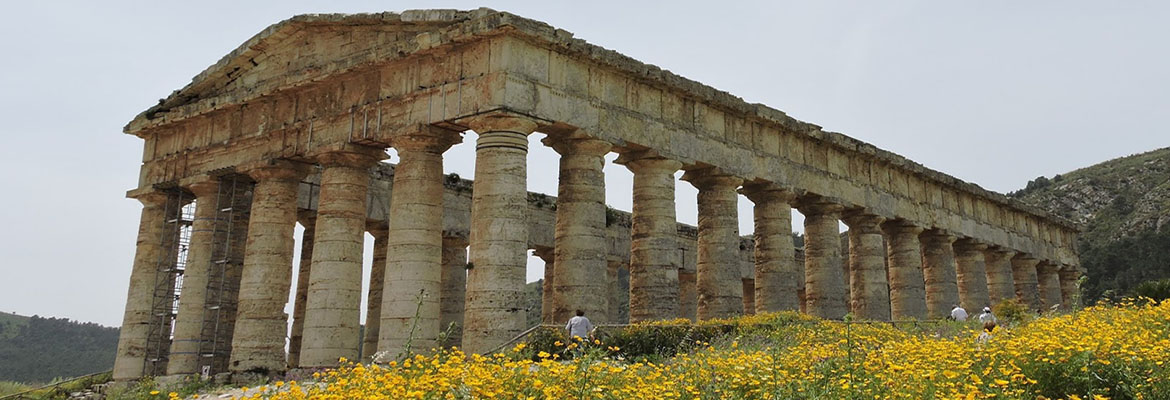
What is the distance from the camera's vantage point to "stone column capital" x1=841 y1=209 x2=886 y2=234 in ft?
90.2

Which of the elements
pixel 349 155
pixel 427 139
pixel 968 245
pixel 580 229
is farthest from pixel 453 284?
pixel 968 245

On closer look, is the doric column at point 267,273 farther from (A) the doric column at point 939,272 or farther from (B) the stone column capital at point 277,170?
(A) the doric column at point 939,272

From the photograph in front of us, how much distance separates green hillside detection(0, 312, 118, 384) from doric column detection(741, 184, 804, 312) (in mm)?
Answer: 57193

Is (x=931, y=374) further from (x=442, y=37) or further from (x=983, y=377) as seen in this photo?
(x=442, y=37)

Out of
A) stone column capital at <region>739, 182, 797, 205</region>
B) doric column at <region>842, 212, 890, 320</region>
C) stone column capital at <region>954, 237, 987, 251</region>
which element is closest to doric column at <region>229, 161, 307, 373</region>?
stone column capital at <region>739, 182, 797, 205</region>

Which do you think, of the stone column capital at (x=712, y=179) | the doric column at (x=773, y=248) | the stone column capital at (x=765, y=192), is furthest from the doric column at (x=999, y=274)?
the stone column capital at (x=712, y=179)

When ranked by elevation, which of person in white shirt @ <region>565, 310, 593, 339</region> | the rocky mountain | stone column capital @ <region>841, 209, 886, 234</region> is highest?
the rocky mountain

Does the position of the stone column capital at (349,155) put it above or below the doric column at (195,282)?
above

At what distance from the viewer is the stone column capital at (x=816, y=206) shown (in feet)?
83.7

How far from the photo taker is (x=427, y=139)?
63.4 feet

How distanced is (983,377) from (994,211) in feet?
93.8

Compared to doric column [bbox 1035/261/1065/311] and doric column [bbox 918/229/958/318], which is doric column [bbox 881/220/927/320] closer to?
doric column [bbox 918/229/958/318]

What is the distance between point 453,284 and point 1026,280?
80.2 feet

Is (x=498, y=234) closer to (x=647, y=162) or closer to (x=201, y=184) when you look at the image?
(x=647, y=162)
